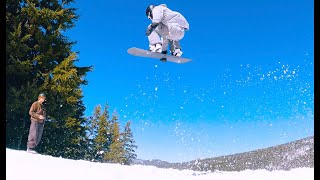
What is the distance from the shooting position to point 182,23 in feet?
32.1

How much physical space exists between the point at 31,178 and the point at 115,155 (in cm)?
3813

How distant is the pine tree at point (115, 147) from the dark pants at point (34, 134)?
3182 centimetres

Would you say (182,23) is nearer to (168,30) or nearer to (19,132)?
(168,30)

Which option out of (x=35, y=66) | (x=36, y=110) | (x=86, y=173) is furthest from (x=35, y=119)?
(x=35, y=66)

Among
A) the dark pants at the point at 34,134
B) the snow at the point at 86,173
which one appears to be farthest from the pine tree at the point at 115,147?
the snow at the point at 86,173

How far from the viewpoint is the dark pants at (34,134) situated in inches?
413

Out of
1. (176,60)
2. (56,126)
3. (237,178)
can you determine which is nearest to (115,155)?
(56,126)

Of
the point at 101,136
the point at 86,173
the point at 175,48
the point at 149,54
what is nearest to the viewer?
the point at 86,173

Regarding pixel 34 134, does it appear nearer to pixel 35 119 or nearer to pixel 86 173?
pixel 35 119

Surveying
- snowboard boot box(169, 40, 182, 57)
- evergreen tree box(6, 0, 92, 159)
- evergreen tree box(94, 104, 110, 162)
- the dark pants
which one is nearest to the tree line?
evergreen tree box(6, 0, 92, 159)

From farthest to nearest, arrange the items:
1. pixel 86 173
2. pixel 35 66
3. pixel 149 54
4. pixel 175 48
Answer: pixel 35 66 → pixel 175 48 → pixel 149 54 → pixel 86 173

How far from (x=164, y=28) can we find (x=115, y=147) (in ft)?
116

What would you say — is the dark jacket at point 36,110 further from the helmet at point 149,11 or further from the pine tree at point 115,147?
the pine tree at point 115,147

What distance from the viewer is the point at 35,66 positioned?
1578 centimetres
